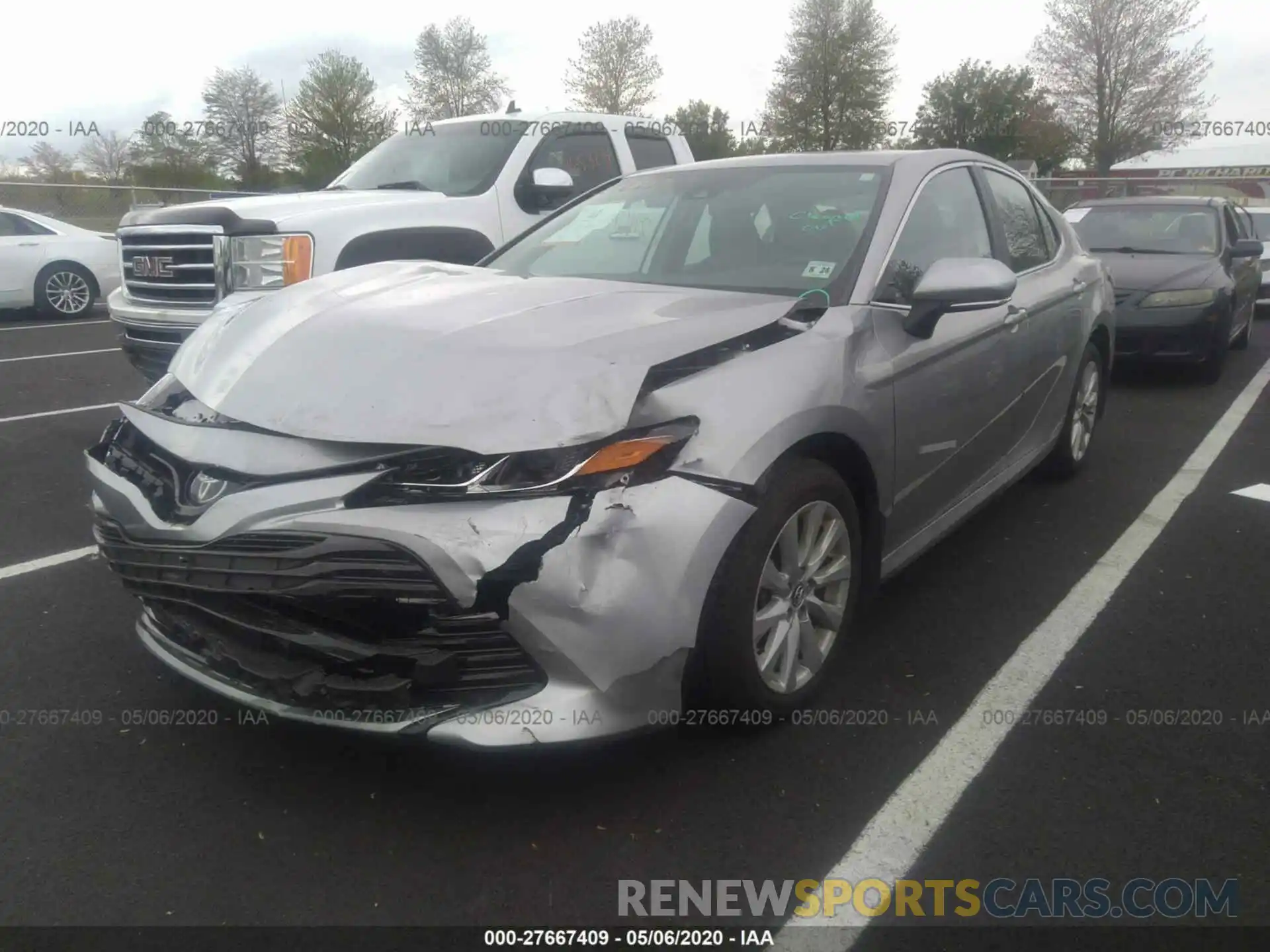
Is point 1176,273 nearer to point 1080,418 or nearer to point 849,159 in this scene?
point 1080,418

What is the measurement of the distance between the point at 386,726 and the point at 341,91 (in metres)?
44.0

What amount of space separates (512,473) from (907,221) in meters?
1.93

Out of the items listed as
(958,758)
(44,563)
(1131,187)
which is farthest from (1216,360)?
(1131,187)

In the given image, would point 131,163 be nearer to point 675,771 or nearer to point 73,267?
point 73,267

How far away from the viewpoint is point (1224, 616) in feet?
12.5

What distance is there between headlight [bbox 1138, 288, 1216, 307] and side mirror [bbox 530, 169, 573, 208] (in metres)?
4.75

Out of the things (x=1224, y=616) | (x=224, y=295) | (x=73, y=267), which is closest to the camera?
(x=1224, y=616)

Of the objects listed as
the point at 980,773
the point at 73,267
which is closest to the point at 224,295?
the point at 980,773

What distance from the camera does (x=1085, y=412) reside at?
5461 mm

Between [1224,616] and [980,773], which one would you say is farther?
[1224,616]

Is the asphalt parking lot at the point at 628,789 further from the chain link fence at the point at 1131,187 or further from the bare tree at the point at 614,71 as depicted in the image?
the bare tree at the point at 614,71

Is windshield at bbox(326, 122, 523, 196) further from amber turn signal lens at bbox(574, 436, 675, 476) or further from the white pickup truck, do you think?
amber turn signal lens at bbox(574, 436, 675, 476)

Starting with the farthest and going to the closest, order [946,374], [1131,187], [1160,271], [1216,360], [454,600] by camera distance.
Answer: [1131,187] → [1160,271] → [1216,360] → [946,374] → [454,600]

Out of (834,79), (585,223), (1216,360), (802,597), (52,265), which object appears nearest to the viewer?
(802,597)
